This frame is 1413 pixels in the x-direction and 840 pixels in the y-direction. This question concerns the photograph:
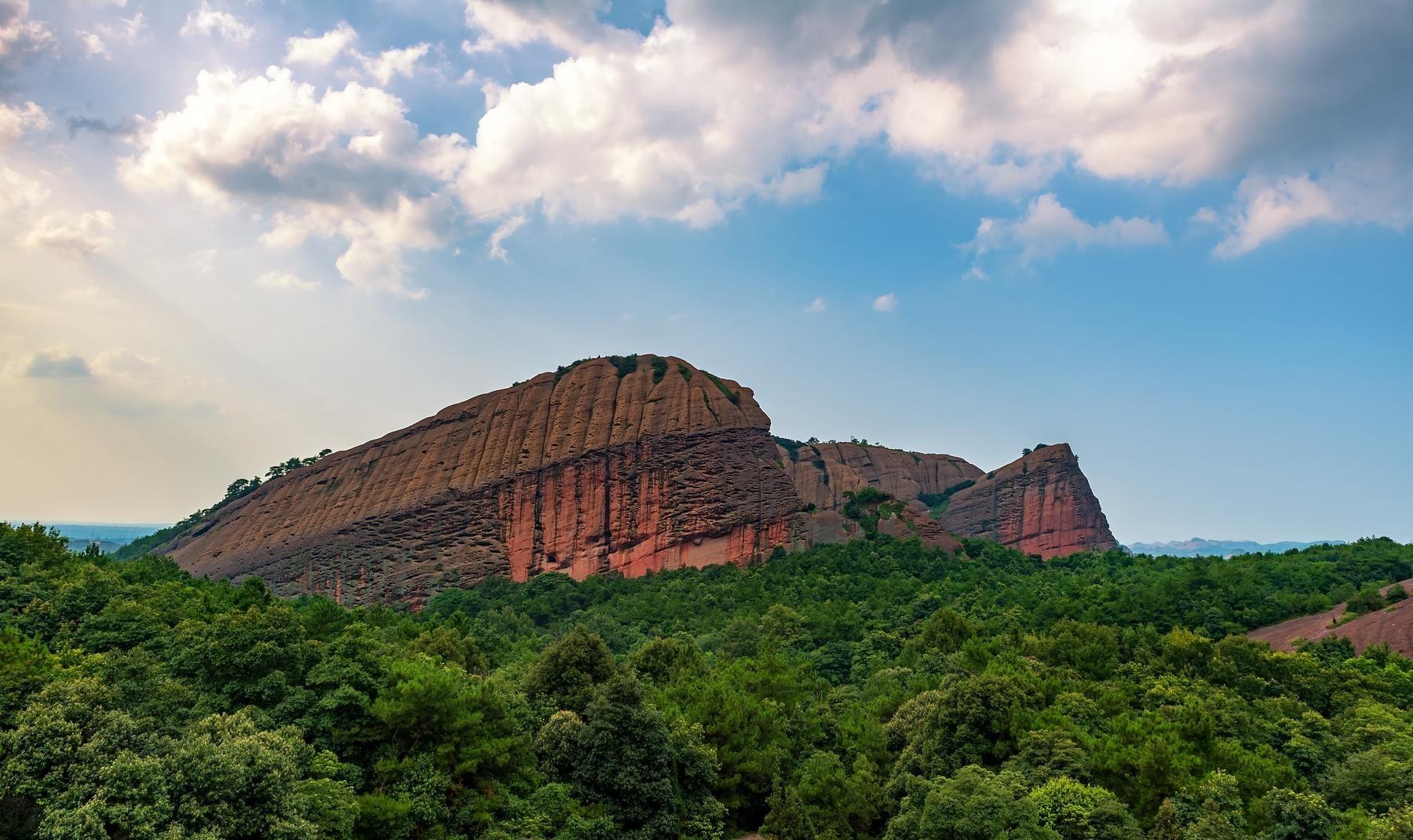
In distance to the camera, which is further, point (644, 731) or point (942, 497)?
point (942, 497)

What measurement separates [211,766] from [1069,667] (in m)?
32.3

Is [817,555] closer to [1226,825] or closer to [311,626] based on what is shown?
[311,626]

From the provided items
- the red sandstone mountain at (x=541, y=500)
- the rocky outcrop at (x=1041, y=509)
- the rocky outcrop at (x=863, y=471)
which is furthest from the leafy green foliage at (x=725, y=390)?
the rocky outcrop at (x=1041, y=509)

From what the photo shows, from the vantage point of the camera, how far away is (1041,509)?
3920 inches

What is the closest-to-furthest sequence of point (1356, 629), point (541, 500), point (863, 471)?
point (1356, 629), point (541, 500), point (863, 471)

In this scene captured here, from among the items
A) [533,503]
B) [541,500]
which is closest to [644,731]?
[541,500]

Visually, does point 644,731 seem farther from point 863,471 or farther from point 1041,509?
point 863,471

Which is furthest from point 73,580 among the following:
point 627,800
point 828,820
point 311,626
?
point 828,820

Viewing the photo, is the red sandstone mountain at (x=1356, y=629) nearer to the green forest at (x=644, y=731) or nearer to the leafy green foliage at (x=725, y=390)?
the green forest at (x=644, y=731)

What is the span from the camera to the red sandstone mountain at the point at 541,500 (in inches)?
2852

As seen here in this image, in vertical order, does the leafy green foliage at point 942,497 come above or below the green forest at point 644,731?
above

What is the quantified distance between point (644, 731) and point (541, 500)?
48235 mm

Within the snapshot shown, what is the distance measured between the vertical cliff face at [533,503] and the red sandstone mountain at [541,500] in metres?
0.13

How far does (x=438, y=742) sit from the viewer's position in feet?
84.3
